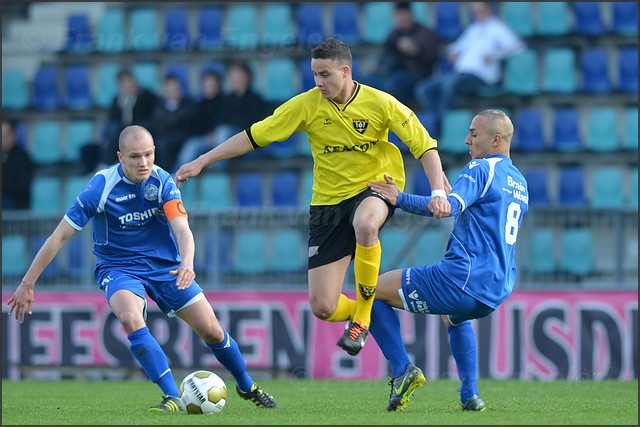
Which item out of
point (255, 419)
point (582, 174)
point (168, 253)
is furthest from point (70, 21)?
point (255, 419)

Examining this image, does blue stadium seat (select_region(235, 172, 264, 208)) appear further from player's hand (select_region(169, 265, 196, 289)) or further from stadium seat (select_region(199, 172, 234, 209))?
player's hand (select_region(169, 265, 196, 289))

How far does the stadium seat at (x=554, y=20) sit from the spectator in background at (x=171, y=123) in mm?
4945

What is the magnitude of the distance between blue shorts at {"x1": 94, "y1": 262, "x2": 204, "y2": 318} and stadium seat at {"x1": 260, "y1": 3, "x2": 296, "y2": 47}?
9.15 meters

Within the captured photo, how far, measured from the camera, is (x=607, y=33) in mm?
15742

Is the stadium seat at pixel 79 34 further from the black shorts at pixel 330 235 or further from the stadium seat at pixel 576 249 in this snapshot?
the black shorts at pixel 330 235

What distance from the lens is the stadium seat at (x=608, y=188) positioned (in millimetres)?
14273

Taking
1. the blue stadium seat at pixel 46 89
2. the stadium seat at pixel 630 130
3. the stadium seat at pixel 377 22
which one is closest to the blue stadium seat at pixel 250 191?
the stadium seat at pixel 377 22

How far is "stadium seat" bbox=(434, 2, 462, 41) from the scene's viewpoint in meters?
16.2

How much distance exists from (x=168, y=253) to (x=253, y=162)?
7.66 meters

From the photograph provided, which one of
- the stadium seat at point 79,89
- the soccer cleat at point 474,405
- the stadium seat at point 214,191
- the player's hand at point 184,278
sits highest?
the stadium seat at point 79,89

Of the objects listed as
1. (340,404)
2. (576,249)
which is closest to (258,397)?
(340,404)

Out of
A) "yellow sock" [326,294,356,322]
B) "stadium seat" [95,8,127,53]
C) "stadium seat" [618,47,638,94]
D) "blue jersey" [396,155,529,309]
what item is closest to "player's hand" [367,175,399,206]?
"blue jersey" [396,155,529,309]

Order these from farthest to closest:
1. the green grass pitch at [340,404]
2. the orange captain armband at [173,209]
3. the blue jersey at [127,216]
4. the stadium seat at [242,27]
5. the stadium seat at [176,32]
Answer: the stadium seat at [176,32], the stadium seat at [242,27], the blue jersey at [127,216], the orange captain armband at [173,209], the green grass pitch at [340,404]

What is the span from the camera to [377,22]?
16422 mm
